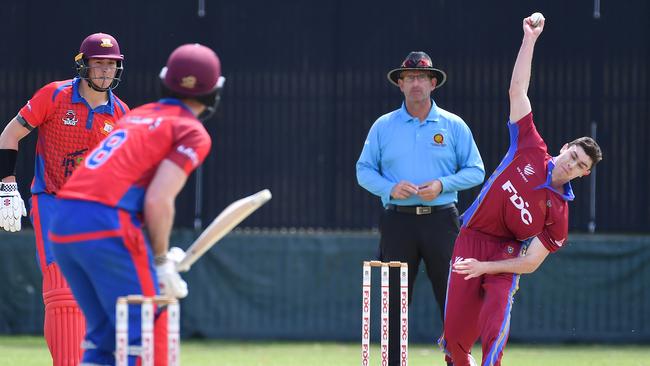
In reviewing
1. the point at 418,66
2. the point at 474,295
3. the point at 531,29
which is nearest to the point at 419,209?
the point at 418,66

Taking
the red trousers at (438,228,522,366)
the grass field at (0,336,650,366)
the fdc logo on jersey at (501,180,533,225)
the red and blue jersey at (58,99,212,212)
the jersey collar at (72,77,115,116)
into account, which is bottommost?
the grass field at (0,336,650,366)

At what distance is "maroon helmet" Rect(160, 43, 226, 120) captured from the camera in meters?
5.67

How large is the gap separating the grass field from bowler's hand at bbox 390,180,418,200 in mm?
2199

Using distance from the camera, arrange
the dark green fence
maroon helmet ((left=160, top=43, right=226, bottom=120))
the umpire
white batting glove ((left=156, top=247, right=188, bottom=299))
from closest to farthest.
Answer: white batting glove ((left=156, top=247, right=188, bottom=299)) < maroon helmet ((left=160, top=43, right=226, bottom=120)) < the umpire < the dark green fence

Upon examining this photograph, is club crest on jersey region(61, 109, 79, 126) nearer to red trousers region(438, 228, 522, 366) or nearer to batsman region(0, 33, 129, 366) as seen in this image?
batsman region(0, 33, 129, 366)

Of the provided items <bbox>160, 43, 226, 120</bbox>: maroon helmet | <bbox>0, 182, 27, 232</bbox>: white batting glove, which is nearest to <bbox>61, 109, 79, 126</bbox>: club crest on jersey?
<bbox>0, 182, 27, 232</bbox>: white batting glove

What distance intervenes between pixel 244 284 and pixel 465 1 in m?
3.53

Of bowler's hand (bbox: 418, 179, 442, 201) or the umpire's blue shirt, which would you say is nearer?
bowler's hand (bbox: 418, 179, 442, 201)

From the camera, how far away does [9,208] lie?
7648mm

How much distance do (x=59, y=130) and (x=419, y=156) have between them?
252cm

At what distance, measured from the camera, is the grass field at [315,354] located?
10.1 metres

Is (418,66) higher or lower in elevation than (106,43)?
lower

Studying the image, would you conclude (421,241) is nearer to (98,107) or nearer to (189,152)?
(98,107)

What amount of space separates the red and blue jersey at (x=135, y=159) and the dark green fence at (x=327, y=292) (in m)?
6.26
